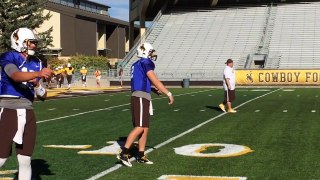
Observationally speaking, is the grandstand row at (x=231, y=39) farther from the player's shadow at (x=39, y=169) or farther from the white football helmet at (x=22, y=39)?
the white football helmet at (x=22, y=39)

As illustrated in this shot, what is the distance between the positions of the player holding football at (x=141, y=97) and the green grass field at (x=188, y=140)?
26 centimetres

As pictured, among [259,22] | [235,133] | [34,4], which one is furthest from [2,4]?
[235,133]

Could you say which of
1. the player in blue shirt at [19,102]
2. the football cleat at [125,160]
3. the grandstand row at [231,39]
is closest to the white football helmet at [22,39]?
the player in blue shirt at [19,102]

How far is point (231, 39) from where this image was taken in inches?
1954

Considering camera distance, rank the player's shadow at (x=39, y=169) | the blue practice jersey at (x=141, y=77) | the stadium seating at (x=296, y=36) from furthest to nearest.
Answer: the stadium seating at (x=296, y=36), the blue practice jersey at (x=141, y=77), the player's shadow at (x=39, y=169)

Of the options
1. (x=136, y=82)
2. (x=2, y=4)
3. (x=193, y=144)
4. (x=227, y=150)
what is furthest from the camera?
(x=2, y=4)

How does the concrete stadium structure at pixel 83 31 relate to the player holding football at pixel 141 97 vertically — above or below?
above

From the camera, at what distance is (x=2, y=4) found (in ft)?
148

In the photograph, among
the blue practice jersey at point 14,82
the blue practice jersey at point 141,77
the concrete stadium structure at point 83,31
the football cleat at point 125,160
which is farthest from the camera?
the concrete stadium structure at point 83,31

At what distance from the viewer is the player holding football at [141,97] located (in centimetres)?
780

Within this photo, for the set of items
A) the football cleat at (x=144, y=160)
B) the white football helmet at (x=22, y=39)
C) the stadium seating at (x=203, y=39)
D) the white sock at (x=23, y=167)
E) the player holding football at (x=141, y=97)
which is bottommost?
the football cleat at (x=144, y=160)

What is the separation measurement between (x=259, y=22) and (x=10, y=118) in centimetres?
4831

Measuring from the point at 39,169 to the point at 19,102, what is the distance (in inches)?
88.3

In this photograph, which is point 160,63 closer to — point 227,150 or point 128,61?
point 128,61
